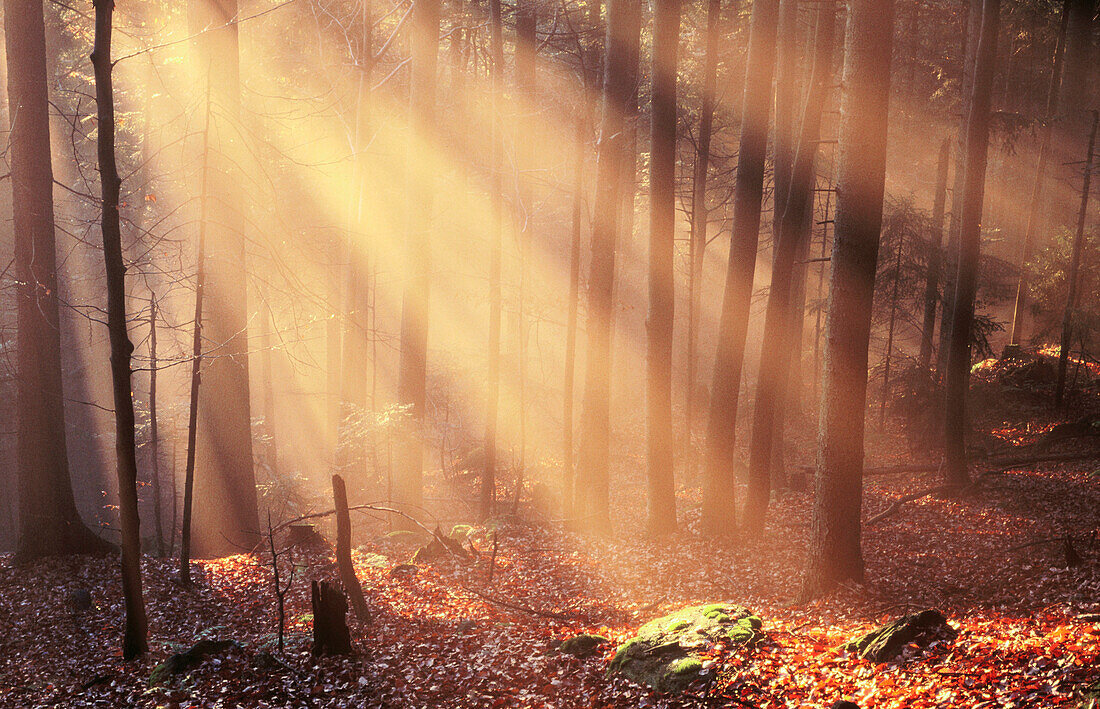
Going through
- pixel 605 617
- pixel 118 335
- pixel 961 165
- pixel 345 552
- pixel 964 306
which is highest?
pixel 961 165

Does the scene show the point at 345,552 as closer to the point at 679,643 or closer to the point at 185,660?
the point at 185,660

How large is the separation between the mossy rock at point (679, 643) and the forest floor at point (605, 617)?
0.19 metres

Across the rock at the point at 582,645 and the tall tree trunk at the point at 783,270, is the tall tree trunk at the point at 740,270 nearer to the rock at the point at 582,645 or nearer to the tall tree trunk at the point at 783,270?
the tall tree trunk at the point at 783,270

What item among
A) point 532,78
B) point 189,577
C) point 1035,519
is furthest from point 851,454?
point 532,78

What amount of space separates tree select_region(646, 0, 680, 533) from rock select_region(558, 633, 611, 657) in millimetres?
5449

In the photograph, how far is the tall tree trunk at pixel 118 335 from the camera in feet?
22.6

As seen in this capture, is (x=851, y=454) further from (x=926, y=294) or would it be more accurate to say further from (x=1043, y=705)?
(x=926, y=294)

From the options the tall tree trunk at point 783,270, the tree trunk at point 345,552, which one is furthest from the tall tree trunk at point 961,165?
the tree trunk at point 345,552

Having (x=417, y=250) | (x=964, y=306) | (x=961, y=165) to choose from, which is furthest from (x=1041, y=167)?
(x=417, y=250)

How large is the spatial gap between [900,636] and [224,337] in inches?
424

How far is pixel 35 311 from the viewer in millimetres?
10305

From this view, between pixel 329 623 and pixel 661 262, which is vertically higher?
pixel 661 262

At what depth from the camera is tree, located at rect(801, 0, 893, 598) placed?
24.9ft

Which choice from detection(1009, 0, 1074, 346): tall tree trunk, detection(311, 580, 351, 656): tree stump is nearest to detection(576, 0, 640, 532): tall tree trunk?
detection(311, 580, 351, 656): tree stump
